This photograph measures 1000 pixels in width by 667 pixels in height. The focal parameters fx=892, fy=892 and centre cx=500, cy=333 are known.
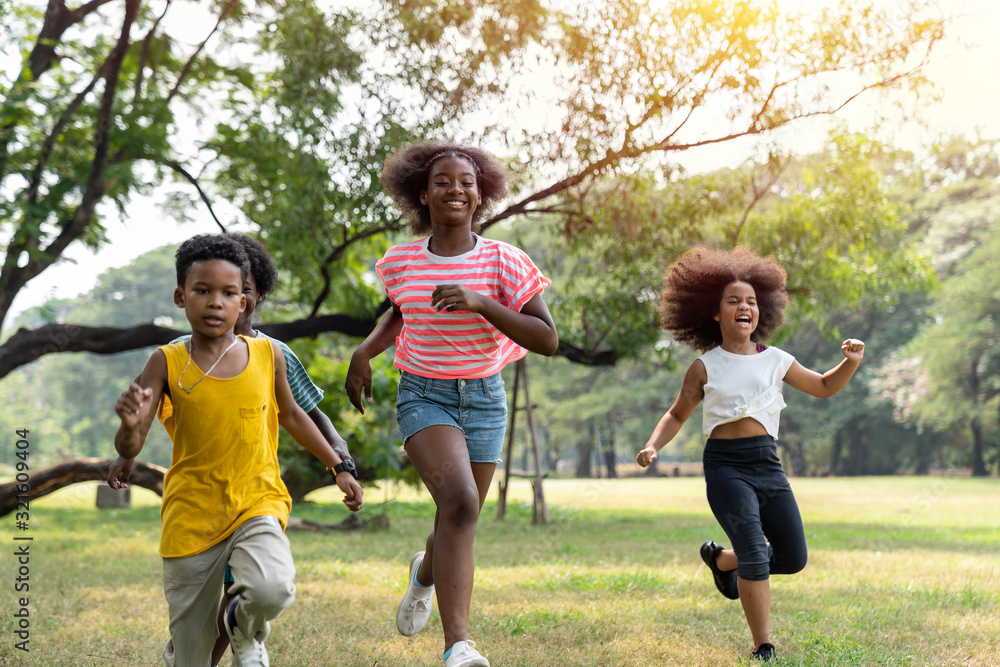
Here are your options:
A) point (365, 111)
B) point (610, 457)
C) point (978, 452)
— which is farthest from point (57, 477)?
point (610, 457)

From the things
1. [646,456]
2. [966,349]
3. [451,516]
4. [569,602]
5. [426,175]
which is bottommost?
[569,602]

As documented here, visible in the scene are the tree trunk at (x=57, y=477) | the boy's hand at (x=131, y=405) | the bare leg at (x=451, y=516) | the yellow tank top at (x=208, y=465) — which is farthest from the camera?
the tree trunk at (x=57, y=477)

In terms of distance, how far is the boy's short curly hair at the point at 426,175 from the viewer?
13.5 ft

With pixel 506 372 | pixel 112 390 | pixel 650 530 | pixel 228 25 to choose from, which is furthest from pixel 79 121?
pixel 112 390

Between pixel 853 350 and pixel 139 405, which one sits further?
pixel 853 350

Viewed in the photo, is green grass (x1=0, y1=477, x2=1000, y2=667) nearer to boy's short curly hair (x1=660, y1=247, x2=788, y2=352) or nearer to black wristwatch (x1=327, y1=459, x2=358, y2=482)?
black wristwatch (x1=327, y1=459, x2=358, y2=482)

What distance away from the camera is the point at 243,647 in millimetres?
2979

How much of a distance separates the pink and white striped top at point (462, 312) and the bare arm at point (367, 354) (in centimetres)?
22

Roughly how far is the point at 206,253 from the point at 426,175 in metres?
1.30

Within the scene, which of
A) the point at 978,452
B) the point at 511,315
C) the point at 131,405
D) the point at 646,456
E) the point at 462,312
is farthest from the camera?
the point at 978,452

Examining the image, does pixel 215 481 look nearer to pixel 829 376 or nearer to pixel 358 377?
pixel 358 377

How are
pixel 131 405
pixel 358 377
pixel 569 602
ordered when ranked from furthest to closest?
pixel 569 602 → pixel 358 377 → pixel 131 405

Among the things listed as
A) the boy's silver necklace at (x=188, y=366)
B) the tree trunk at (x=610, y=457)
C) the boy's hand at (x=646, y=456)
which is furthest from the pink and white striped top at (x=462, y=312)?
the tree trunk at (x=610, y=457)

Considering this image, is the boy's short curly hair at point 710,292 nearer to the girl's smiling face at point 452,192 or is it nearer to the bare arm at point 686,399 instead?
the bare arm at point 686,399
